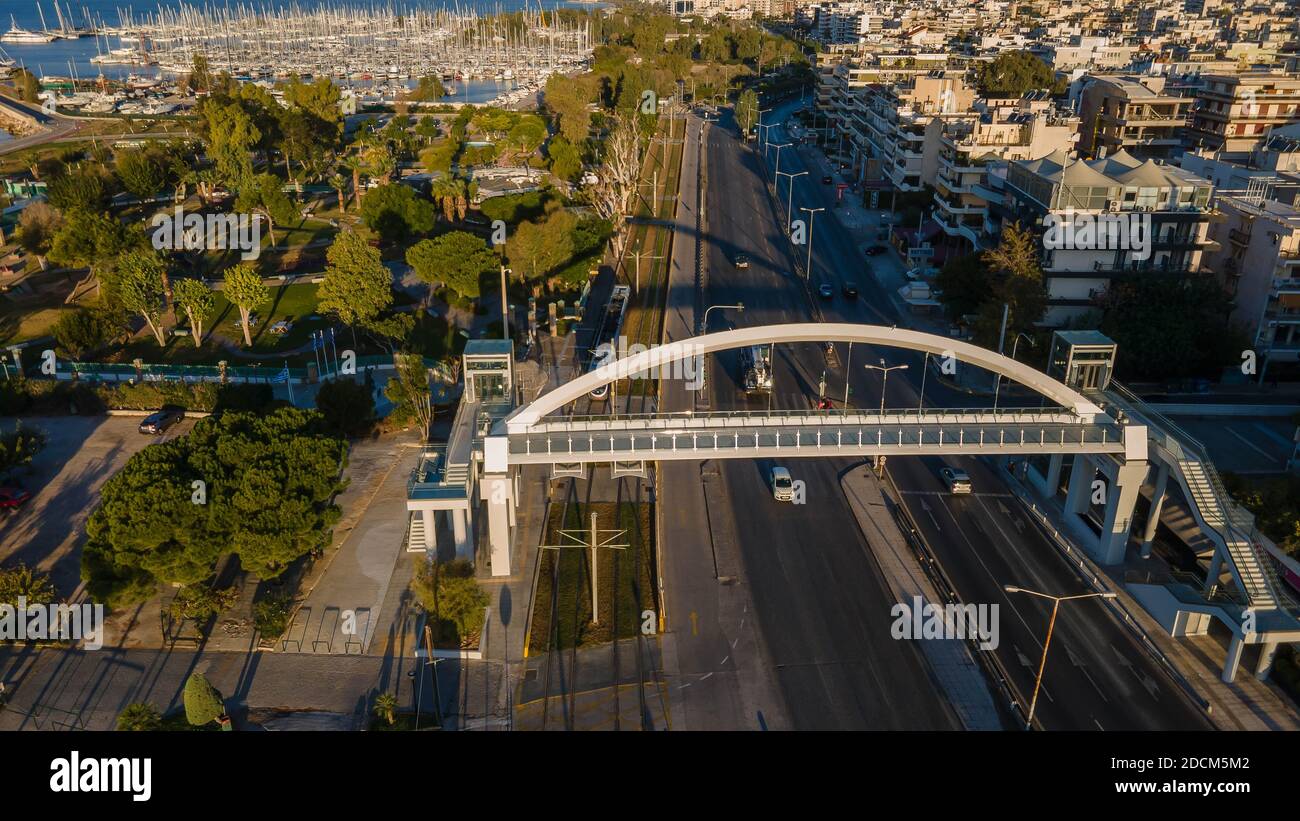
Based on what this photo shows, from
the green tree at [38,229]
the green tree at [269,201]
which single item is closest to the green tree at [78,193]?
the green tree at [38,229]

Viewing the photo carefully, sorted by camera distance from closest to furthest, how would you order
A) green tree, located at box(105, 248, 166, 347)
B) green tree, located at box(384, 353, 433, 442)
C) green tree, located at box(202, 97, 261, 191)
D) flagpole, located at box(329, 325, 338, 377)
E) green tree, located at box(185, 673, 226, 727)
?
green tree, located at box(185, 673, 226, 727) < green tree, located at box(384, 353, 433, 442) < green tree, located at box(105, 248, 166, 347) < flagpole, located at box(329, 325, 338, 377) < green tree, located at box(202, 97, 261, 191)

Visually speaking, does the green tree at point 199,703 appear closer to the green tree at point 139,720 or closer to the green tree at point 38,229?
the green tree at point 139,720

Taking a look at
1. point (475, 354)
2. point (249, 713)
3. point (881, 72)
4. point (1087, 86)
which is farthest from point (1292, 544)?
point (881, 72)

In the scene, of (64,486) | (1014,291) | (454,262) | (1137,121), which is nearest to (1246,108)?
(1137,121)

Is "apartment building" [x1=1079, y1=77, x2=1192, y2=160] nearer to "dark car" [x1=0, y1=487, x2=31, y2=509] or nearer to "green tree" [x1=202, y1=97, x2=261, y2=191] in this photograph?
"green tree" [x1=202, y1=97, x2=261, y2=191]

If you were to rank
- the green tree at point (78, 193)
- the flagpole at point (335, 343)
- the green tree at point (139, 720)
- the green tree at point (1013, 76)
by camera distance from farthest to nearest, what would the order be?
1. the green tree at point (1013, 76)
2. the green tree at point (78, 193)
3. the flagpole at point (335, 343)
4. the green tree at point (139, 720)

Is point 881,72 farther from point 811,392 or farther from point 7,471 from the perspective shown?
point 7,471

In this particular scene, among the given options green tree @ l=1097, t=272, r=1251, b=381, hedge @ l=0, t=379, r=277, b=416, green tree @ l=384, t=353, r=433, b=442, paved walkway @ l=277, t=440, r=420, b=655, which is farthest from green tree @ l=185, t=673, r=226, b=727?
green tree @ l=1097, t=272, r=1251, b=381
